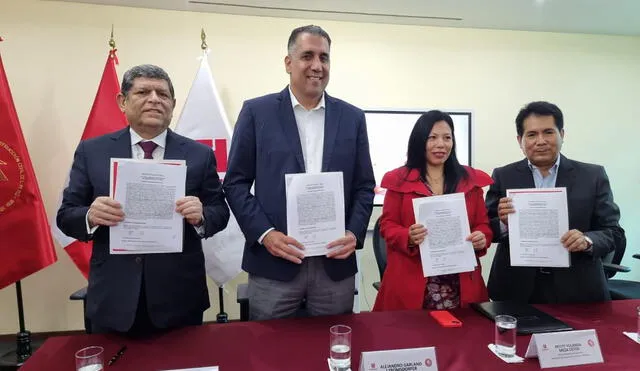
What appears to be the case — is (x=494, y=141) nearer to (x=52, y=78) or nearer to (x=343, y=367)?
(x=343, y=367)

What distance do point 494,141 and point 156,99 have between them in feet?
11.7

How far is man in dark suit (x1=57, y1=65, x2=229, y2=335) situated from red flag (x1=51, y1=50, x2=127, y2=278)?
1.62 m

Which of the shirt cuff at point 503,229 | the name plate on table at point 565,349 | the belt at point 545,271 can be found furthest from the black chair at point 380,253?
the name plate on table at point 565,349

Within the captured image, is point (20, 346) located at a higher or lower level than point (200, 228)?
lower

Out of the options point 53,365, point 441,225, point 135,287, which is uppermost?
point 441,225

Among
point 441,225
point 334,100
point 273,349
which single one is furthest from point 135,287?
point 441,225

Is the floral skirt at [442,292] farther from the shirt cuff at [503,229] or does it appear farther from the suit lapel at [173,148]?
the suit lapel at [173,148]

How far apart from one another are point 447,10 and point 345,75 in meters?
1.06

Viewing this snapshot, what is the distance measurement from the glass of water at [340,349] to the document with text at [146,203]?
68 cm

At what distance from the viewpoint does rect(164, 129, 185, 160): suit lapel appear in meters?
1.63

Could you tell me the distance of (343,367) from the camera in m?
1.12

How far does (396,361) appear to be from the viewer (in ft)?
3.49

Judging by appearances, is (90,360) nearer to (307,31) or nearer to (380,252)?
(307,31)

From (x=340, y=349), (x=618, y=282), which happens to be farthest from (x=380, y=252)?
(x=618, y=282)
